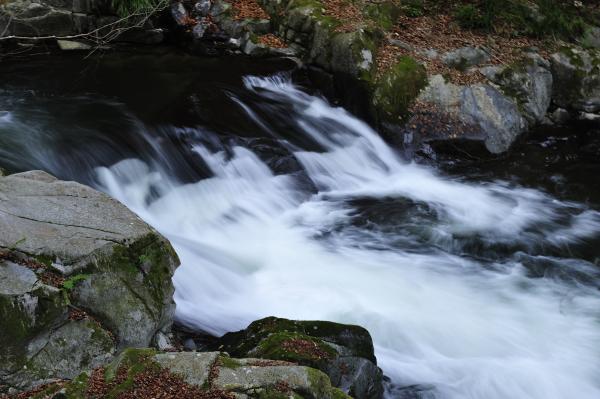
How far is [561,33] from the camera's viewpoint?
11883 mm

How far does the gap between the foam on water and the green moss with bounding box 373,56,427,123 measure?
0.48m

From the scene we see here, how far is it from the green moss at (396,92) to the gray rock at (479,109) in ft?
0.62

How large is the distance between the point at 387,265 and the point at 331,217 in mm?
1260

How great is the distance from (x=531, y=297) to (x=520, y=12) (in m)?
7.39

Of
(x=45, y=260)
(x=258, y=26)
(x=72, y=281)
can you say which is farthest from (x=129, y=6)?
(x=72, y=281)

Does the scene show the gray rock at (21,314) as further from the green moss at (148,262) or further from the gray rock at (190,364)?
the gray rock at (190,364)

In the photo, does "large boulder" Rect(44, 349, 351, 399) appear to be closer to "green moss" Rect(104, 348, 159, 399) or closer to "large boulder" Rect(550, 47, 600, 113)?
"green moss" Rect(104, 348, 159, 399)

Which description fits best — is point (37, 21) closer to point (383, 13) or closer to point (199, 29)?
point (199, 29)

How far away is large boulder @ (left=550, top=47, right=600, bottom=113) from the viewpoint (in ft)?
37.0

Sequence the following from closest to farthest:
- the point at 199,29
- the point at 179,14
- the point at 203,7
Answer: the point at 199,29 < the point at 179,14 < the point at 203,7

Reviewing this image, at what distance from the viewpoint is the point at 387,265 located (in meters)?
7.20

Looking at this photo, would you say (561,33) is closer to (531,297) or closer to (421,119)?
(421,119)

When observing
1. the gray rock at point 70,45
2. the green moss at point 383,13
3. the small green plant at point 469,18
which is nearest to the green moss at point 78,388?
the gray rock at point 70,45

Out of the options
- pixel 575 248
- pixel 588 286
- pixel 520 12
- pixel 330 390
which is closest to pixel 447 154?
pixel 575 248
